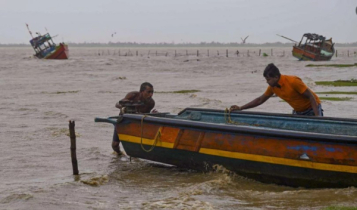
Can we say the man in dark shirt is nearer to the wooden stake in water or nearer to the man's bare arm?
the wooden stake in water

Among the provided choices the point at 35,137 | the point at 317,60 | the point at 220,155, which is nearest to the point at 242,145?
the point at 220,155

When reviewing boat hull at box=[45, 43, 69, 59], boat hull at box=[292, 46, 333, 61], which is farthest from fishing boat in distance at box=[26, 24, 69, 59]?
boat hull at box=[292, 46, 333, 61]

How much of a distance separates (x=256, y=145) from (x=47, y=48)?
185ft

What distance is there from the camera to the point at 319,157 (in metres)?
7.07

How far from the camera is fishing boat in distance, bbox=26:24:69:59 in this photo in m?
58.7

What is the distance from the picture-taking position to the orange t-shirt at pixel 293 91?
26.3 ft

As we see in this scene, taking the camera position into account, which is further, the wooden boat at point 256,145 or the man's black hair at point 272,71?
the man's black hair at point 272,71

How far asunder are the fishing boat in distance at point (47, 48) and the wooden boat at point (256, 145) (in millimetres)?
50803

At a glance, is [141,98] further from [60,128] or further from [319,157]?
[60,128]

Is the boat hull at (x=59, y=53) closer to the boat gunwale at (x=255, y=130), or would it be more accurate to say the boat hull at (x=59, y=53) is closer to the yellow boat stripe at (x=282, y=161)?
the boat gunwale at (x=255, y=130)

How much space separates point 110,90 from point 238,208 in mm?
19061

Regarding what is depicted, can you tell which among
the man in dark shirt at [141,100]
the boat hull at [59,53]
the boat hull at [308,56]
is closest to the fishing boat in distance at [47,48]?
the boat hull at [59,53]

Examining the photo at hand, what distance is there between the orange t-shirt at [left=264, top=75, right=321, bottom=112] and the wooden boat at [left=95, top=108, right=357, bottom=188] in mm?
231

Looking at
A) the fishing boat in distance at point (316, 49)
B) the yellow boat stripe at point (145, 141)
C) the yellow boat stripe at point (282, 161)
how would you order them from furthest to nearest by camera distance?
the fishing boat in distance at point (316, 49) → the yellow boat stripe at point (145, 141) → the yellow boat stripe at point (282, 161)
